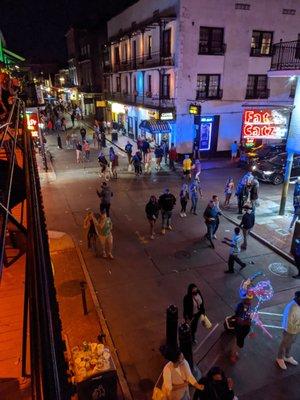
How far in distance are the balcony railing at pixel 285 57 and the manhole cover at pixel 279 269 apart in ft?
26.1

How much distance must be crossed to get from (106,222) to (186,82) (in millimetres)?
16027

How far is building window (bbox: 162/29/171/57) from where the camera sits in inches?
917

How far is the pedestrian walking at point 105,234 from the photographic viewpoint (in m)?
10.7

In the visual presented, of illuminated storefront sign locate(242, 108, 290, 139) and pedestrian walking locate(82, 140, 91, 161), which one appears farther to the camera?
pedestrian walking locate(82, 140, 91, 161)

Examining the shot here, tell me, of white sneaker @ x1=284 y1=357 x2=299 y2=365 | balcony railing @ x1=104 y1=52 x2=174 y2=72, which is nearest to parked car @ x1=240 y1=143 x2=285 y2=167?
balcony railing @ x1=104 y1=52 x2=174 y2=72

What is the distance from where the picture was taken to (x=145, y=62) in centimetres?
2762

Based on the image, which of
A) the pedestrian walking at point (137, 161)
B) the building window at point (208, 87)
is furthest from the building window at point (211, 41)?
the pedestrian walking at point (137, 161)

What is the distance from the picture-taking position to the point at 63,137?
34312 mm

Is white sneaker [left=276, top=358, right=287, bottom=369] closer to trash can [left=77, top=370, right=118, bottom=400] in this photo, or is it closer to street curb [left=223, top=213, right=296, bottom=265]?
trash can [left=77, top=370, right=118, bottom=400]

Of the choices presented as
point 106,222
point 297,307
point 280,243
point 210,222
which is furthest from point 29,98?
point 297,307

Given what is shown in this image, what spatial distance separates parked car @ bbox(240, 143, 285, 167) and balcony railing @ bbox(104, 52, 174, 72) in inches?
337

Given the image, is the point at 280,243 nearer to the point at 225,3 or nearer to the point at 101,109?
the point at 225,3

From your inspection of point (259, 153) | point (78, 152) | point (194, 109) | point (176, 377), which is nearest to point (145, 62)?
point (194, 109)

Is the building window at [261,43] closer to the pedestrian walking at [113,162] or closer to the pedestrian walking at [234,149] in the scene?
the pedestrian walking at [234,149]
